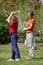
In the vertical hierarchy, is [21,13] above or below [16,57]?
above

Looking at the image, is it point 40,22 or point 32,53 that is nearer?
point 32,53

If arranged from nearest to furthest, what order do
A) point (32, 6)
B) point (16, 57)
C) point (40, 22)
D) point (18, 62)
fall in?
1. point (18, 62)
2. point (16, 57)
3. point (32, 6)
4. point (40, 22)

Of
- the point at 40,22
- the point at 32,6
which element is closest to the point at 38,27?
the point at 40,22

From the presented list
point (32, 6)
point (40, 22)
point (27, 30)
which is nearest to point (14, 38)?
point (27, 30)

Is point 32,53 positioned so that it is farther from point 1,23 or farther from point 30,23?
point 1,23

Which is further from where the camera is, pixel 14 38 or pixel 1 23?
pixel 1 23

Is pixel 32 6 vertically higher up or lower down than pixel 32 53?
higher up

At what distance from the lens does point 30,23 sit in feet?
39.4

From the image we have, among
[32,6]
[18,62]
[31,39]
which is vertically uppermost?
[32,6]

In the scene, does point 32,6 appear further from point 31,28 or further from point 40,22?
point 31,28

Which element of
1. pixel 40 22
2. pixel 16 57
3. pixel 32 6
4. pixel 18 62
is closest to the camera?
pixel 18 62

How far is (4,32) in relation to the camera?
82.1ft

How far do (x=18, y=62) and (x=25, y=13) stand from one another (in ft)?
39.8

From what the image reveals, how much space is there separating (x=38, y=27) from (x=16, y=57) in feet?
40.5
